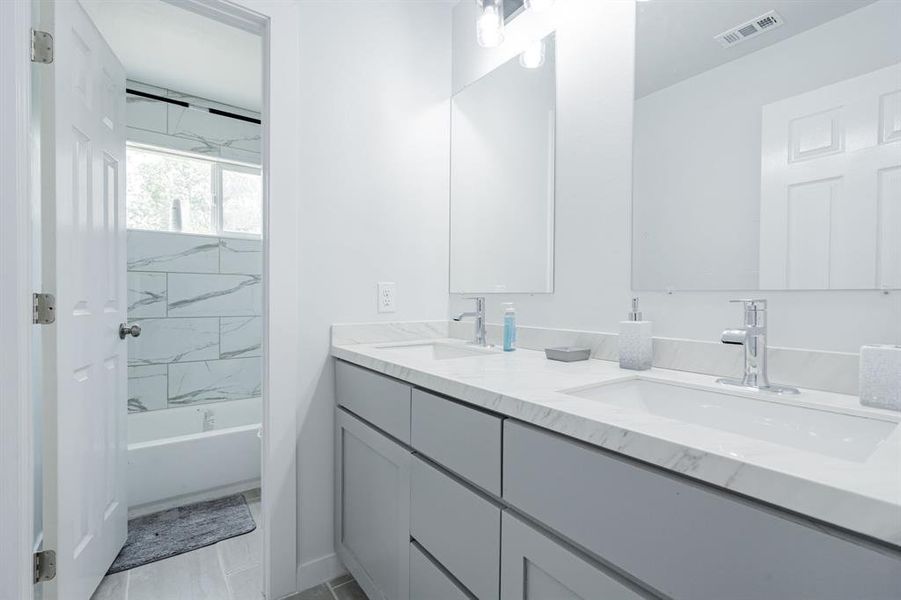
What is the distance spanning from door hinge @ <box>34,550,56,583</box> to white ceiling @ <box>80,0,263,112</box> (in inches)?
82.7

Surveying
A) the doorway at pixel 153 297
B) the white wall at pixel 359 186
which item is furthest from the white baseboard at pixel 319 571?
the doorway at pixel 153 297

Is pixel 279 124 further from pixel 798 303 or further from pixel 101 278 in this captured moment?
pixel 798 303

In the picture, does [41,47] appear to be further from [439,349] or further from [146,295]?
[146,295]

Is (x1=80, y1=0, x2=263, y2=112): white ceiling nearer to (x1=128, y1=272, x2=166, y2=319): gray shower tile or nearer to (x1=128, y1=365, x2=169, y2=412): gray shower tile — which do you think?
(x1=128, y1=272, x2=166, y2=319): gray shower tile

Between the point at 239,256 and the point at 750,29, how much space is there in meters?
3.15

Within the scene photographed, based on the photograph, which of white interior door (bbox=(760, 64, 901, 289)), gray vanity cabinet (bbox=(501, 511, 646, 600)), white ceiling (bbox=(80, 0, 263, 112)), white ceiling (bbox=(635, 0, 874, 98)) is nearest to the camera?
gray vanity cabinet (bbox=(501, 511, 646, 600))

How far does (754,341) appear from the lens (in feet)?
2.97

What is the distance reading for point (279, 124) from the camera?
1.50 m

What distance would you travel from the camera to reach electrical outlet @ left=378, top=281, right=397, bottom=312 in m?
1.74

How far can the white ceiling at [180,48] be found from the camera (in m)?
2.08

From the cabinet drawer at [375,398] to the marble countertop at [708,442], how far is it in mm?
89

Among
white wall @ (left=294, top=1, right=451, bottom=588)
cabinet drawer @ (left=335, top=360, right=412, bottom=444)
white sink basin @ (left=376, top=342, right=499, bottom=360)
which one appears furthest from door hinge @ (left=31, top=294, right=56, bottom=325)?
white sink basin @ (left=376, top=342, right=499, bottom=360)

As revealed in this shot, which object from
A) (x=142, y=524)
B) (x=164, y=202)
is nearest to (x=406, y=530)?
(x=142, y=524)

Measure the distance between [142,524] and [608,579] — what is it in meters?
2.25
